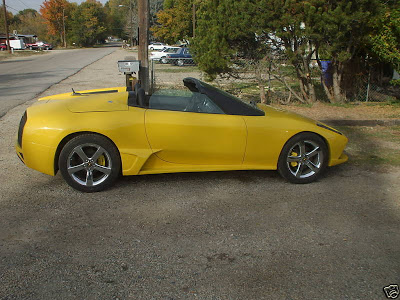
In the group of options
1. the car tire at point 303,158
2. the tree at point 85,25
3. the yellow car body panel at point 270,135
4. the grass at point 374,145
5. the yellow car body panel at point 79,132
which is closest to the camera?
the yellow car body panel at point 79,132

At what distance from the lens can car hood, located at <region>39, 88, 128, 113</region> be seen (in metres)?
4.56

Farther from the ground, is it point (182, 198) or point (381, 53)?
point (381, 53)

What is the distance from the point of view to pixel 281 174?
16.0 ft

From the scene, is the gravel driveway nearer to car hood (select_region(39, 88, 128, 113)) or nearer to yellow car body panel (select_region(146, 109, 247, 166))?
yellow car body panel (select_region(146, 109, 247, 166))

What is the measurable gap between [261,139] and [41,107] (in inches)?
106

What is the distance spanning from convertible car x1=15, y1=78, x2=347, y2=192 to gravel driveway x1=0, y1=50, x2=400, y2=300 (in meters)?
0.28

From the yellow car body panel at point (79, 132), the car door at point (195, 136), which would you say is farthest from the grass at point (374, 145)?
the yellow car body panel at point (79, 132)

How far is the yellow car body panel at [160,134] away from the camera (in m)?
4.36

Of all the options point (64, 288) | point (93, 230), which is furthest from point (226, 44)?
point (64, 288)

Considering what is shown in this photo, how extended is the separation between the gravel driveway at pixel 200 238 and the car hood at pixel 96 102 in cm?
94

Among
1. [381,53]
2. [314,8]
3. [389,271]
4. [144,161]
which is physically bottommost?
[389,271]

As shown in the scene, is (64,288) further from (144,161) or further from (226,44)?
(226,44)

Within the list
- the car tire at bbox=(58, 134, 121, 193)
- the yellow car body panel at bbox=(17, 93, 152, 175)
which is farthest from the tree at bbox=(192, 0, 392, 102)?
the car tire at bbox=(58, 134, 121, 193)

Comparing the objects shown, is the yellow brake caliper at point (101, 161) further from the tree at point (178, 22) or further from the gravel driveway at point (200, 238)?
the tree at point (178, 22)
